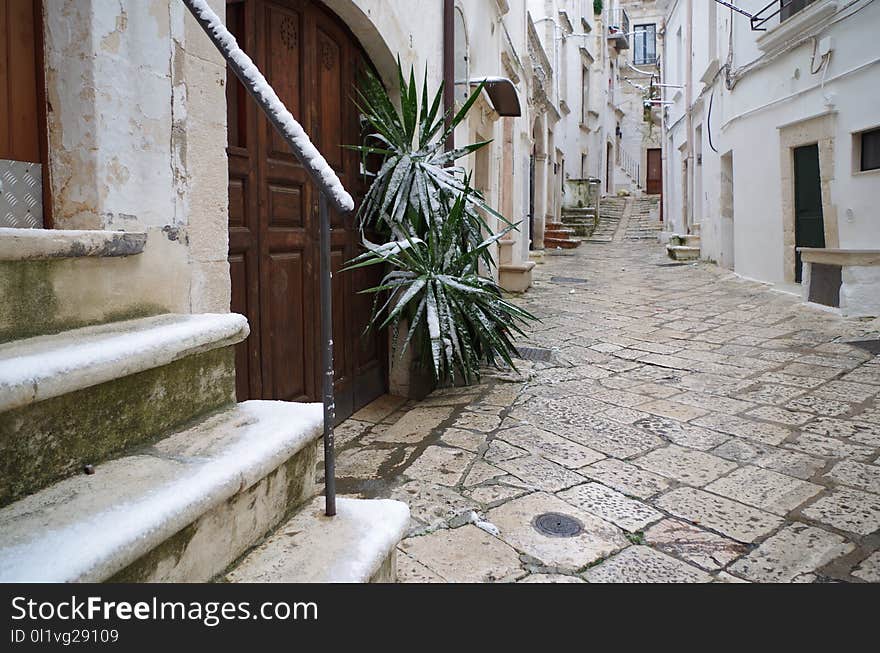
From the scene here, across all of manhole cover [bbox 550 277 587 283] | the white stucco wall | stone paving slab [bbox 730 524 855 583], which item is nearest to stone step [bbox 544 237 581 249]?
the white stucco wall

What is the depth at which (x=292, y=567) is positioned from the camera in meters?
1.44

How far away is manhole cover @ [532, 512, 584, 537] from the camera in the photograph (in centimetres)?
248

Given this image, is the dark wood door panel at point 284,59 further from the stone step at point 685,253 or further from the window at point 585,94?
the window at point 585,94

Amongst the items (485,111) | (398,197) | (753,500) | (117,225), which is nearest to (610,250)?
(485,111)

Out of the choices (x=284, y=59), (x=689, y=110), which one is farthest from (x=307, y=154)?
(x=689, y=110)

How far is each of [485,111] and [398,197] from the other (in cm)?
384

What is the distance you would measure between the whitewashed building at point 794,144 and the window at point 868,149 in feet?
0.03

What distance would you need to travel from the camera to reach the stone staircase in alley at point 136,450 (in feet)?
3.93

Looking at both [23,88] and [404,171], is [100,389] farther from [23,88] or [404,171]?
[404,171]

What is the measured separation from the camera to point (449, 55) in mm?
5465

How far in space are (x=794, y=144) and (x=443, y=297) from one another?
6179 mm

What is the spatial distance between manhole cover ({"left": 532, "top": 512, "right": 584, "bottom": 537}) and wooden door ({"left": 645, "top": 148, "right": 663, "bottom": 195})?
30.1 meters

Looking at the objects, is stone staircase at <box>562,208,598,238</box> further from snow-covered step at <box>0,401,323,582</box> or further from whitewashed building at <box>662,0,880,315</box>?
snow-covered step at <box>0,401,323,582</box>

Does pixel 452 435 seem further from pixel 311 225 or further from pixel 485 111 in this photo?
pixel 485 111
